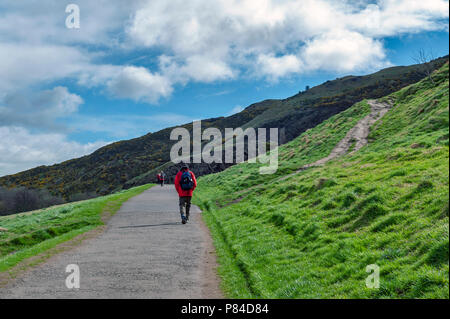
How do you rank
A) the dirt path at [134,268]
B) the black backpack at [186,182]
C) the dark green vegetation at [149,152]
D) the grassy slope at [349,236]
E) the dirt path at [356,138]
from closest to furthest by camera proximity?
the grassy slope at [349,236], the dirt path at [134,268], the black backpack at [186,182], the dirt path at [356,138], the dark green vegetation at [149,152]

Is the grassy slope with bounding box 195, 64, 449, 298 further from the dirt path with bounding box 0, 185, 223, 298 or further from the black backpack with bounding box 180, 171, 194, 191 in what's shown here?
the black backpack with bounding box 180, 171, 194, 191

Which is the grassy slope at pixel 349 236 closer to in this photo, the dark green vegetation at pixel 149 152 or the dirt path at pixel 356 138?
the dirt path at pixel 356 138

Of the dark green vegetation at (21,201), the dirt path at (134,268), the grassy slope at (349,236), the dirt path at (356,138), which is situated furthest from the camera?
the dark green vegetation at (21,201)

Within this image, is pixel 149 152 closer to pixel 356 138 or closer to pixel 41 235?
pixel 356 138

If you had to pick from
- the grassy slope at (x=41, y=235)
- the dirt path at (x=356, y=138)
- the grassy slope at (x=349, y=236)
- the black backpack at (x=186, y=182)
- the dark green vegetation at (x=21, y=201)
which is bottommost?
the dark green vegetation at (x=21, y=201)

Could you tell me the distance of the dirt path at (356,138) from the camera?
1160 inches

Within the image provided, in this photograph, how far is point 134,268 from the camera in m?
8.81

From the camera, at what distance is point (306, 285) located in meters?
7.15

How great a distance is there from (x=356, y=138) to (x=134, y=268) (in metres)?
29.1

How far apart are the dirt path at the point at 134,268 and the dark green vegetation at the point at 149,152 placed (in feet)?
161

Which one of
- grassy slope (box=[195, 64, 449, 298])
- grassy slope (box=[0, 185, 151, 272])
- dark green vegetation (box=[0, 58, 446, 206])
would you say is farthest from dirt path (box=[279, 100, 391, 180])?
dark green vegetation (box=[0, 58, 446, 206])

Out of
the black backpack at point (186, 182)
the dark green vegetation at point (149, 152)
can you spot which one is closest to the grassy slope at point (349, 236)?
the black backpack at point (186, 182)
